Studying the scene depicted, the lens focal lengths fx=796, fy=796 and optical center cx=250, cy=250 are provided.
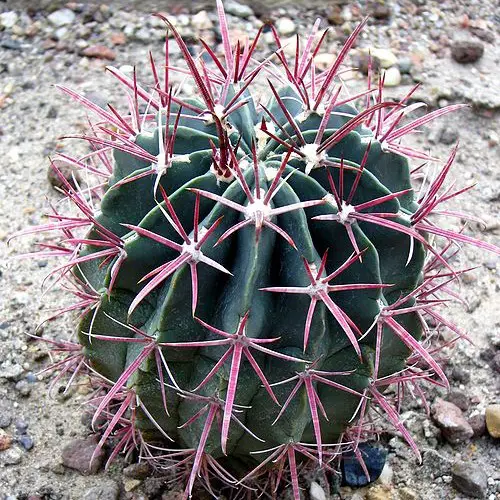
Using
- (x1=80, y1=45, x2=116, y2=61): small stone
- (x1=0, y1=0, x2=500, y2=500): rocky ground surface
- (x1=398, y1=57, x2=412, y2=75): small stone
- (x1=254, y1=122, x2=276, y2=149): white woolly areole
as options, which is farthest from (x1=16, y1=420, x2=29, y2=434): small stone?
(x1=398, y1=57, x2=412, y2=75): small stone

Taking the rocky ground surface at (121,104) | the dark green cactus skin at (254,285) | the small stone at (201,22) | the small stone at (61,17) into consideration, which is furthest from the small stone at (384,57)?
the dark green cactus skin at (254,285)

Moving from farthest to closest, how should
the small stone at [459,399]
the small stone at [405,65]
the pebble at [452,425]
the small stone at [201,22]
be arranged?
the small stone at [201,22]
the small stone at [405,65]
the small stone at [459,399]
the pebble at [452,425]

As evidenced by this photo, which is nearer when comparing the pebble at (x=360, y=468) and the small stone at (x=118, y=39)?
the pebble at (x=360, y=468)

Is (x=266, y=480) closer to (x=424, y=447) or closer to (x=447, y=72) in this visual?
(x=424, y=447)

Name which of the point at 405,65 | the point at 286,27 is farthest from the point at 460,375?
the point at 286,27

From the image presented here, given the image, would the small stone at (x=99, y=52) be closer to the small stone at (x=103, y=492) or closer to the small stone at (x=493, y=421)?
the small stone at (x=103, y=492)

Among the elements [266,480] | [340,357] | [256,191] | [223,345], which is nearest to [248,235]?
[256,191]
